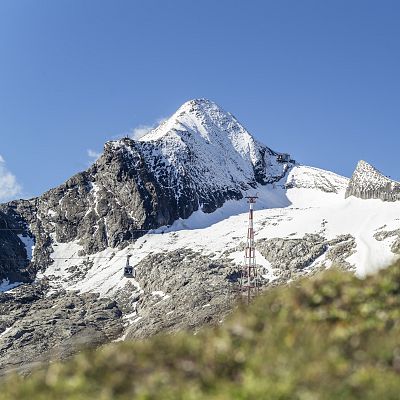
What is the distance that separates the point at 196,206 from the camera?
159875mm

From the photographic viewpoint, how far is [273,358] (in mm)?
10094

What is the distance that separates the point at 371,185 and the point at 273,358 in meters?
143

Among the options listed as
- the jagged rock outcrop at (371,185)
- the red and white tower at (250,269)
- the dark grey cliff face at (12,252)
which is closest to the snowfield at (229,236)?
the jagged rock outcrop at (371,185)

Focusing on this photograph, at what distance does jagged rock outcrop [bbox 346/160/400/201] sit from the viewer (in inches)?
5330

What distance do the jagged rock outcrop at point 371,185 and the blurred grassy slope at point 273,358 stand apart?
129 metres

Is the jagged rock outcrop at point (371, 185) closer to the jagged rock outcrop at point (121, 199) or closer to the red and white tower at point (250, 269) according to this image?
the jagged rock outcrop at point (121, 199)

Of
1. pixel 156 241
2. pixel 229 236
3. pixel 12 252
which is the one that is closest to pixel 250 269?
pixel 229 236

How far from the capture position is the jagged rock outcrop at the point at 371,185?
135375 millimetres

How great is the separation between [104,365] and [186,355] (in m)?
1.74

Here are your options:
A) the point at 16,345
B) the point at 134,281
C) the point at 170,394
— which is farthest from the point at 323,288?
the point at 134,281

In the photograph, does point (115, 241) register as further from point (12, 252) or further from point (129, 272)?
point (129, 272)

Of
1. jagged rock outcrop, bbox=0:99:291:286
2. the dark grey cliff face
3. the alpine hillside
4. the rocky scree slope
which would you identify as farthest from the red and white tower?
the dark grey cliff face

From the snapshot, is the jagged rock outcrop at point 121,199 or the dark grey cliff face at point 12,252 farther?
the jagged rock outcrop at point 121,199

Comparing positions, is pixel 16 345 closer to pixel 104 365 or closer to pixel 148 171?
pixel 148 171
